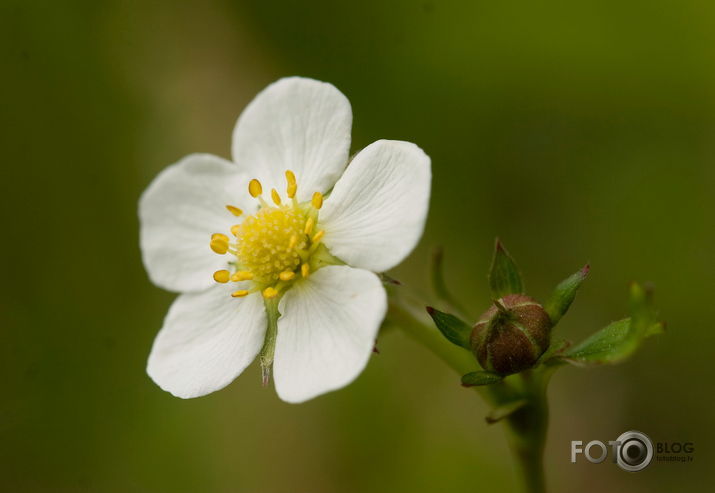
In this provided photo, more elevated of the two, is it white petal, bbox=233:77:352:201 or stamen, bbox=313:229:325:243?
white petal, bbox=233:77:352:201

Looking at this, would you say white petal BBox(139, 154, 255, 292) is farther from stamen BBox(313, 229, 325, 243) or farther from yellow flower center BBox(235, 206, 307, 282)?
stamen BBox(313, 229, 325, 243)

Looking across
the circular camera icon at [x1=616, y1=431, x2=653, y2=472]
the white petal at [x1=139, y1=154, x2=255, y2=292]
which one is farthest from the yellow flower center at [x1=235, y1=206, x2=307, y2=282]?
the circular camera icon at [x1=616, y1=431, x2=653, y2=472]

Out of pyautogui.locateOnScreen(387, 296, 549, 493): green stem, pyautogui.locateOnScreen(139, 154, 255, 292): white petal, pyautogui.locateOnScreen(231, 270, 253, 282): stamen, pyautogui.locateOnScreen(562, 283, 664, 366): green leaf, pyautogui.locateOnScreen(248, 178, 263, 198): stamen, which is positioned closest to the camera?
pyautogui.locateOnScreen(562, 283, 664, 366): green leaf

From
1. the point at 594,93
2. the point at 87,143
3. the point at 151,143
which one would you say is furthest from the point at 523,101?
the point at 87,143

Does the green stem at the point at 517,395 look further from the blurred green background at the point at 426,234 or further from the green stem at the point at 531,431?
the blurred green background at the point at 426,234

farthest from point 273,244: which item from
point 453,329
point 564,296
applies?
point 564,296

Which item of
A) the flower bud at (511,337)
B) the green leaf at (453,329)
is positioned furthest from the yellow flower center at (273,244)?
the flower bud at (511,337)
